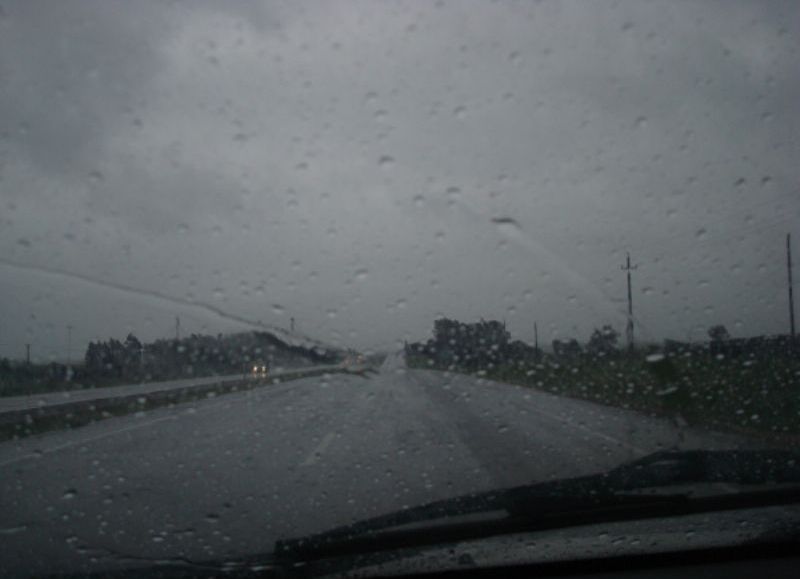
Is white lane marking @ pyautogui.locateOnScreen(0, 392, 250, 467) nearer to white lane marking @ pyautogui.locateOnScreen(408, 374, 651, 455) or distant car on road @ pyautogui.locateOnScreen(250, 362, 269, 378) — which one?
distant car on road @ pyautogui.locateOnScreen(250, 362, 269, 378)

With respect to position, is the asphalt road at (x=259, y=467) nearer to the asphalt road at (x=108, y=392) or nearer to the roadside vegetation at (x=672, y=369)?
the asphalt road at (x=108, y=392)

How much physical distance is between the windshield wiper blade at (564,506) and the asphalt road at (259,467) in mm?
868

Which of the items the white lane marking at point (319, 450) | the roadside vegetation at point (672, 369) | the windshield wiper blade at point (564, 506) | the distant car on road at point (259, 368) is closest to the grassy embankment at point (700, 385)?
the roadside vegetation at point (672, 369)

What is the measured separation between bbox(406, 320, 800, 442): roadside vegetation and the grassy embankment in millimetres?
16

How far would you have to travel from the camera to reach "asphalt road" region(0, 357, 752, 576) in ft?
19.9

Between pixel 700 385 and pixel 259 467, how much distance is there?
10.4 m

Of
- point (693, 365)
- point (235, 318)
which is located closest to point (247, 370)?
point (235, 318)

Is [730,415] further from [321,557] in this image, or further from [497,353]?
[321,557]

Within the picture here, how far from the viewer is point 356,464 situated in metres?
9.44

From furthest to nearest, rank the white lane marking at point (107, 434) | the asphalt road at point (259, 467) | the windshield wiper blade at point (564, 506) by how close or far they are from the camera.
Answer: the white lane marking at point (107, 434) → the asphalt road at point (259, 467) → the windshield wiper blade at point (564, 506)

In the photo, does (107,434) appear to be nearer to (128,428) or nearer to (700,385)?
(128,428)

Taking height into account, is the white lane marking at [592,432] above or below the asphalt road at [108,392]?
below

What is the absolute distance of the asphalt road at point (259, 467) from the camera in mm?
6055

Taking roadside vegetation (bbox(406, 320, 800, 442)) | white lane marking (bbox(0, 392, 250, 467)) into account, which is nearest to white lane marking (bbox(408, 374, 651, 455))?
roadside vegetation (bbox(406, 320, 800, 442))
